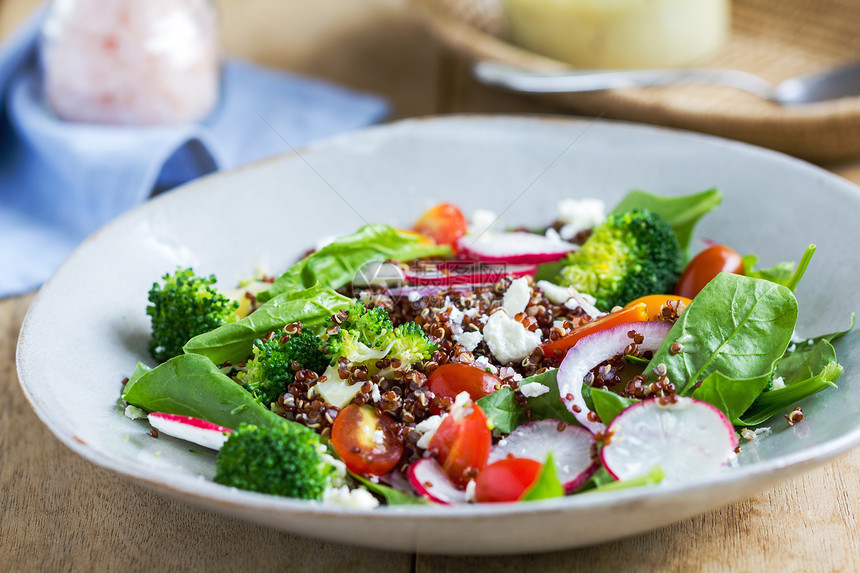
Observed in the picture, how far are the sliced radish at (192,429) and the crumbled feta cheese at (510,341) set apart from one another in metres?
0.67

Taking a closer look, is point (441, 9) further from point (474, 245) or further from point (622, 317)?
point (622, 317)

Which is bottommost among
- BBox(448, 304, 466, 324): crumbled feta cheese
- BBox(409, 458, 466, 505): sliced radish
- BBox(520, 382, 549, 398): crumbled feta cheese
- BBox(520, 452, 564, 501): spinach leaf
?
BBox(409, 458, 466, 505): sliced radish

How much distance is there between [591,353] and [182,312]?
1.09 meters

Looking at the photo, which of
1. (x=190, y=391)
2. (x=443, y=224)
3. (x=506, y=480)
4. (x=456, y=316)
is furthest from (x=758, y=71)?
(x=190, y=391)

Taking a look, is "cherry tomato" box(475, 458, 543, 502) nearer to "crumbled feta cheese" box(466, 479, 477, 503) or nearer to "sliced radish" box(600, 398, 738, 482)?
"crumbled feta cheese" box(466, 479, 477, 503)

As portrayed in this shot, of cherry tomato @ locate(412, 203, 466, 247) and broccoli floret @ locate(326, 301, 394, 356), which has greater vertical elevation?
broccoli floret @ locate(326, 301, 394, 356)

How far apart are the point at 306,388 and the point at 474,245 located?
0.85 meters

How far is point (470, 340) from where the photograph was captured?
2.05 m

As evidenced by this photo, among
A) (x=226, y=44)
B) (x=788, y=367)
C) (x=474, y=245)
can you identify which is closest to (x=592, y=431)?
(x=788, y=367)

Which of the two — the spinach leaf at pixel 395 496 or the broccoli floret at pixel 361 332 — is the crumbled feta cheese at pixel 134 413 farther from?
the spinach leaf at pixel 395 496

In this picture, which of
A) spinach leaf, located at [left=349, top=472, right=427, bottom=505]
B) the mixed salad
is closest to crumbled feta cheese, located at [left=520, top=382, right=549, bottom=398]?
the mixed salad

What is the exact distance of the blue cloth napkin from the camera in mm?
3258

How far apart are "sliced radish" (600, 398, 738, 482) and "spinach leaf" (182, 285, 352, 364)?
83 centimetres

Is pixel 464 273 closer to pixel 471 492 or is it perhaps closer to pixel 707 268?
pixel 707 268
